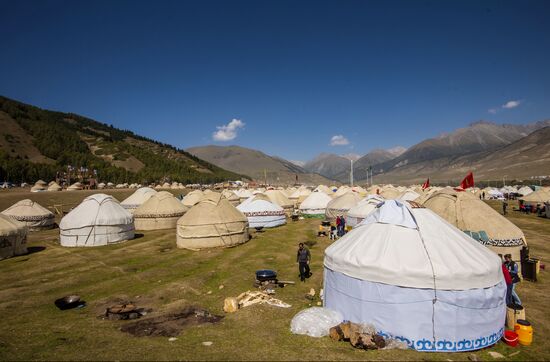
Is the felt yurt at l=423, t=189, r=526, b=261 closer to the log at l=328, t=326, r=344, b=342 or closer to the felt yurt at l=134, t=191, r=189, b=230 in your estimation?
the log at l=328, t=326, r=344, b=342

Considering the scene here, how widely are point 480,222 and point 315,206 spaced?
2554cm

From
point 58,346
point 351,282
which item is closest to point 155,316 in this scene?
point 58,346

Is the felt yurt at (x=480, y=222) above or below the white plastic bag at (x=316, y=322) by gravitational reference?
above

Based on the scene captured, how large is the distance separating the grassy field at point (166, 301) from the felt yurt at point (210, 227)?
2.86 feet

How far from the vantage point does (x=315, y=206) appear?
4072 centimetres

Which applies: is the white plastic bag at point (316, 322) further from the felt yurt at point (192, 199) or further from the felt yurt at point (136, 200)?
the felt yurt at point (192, 199)

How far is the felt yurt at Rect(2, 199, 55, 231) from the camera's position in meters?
30.6

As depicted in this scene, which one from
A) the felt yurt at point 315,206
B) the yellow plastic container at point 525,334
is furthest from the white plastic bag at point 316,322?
the felt yurt at point 315,206

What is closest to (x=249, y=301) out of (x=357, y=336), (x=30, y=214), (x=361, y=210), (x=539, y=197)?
(x=357, y=336)

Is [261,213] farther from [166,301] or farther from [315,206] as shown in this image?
[166,301]

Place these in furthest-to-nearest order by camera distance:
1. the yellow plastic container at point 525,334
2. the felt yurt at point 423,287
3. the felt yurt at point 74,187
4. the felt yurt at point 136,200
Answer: the felt yurt at point 74,187, the felt yurt at point 136,200, the yellow plastic container at point 525,334, the felt yurt at point 423,287

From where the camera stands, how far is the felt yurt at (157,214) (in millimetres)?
31014

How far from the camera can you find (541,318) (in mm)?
10305

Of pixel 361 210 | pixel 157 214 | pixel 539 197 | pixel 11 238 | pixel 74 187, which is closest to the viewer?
pixel 11 238
